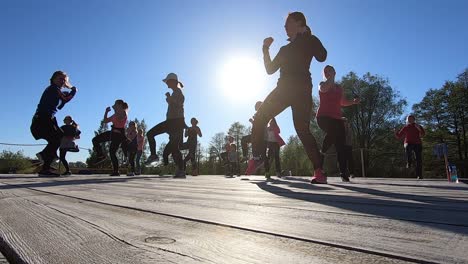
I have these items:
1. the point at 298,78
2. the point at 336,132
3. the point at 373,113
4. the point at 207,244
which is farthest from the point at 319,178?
the point at 373,113

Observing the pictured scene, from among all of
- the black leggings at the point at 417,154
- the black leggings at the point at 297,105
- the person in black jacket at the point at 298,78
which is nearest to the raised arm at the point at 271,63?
the person in black jacket at the point at 298,78

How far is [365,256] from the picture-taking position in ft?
2.77

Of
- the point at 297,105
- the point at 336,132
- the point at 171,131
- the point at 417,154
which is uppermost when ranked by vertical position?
the point at 171,131

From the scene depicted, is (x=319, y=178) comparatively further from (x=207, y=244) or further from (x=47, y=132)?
(x=47, y=132)

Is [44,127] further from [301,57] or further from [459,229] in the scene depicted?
[459,229]

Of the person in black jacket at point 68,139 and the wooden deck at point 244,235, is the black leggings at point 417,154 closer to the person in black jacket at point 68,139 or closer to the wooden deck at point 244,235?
the wooden deck at point 244,235

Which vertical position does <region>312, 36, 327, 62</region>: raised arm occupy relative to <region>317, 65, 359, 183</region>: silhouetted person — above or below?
above

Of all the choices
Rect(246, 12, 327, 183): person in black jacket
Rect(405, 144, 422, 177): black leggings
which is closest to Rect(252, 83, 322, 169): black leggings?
Rect(246, 12, 327, 183): person in black jacket

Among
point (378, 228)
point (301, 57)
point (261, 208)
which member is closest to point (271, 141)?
point (301, 57)

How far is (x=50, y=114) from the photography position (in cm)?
742

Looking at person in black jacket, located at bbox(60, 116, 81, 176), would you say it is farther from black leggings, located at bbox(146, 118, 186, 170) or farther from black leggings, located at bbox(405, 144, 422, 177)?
black leggings, located at bbox(405, 144, 422, 177)

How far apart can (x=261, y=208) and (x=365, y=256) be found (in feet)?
3.14

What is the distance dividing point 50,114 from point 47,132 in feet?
1.25

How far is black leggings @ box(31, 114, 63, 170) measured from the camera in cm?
734
